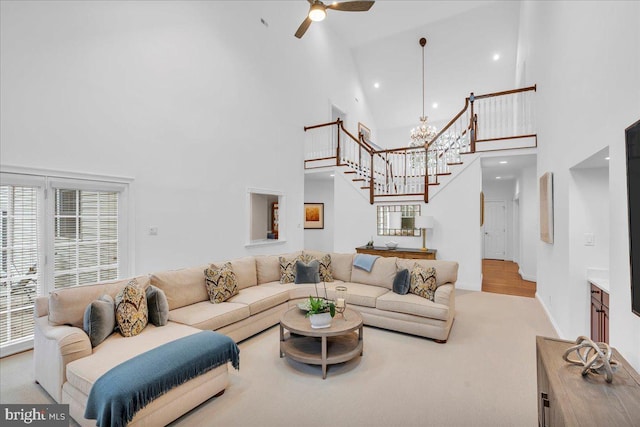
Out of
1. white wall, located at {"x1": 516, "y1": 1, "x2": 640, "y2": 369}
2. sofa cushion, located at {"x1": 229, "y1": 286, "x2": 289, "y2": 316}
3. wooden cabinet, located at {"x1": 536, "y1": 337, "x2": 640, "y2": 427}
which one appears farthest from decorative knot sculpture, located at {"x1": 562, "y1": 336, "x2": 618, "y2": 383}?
sofa cushion, located at {"x1": 229, "y1": 286, "x2": 289, "y2": 316}

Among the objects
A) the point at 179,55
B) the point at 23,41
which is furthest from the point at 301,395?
the point at 179,55

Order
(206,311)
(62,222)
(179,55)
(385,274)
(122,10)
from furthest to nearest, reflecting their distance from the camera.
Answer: (179,55), (385,274), (122,10), (62,222), (206,311)

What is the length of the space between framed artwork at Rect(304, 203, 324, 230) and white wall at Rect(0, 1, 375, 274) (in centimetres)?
173

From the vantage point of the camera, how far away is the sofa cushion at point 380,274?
445 cm

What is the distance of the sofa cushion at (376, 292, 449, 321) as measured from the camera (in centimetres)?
352

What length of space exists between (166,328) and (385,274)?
9.50 feet

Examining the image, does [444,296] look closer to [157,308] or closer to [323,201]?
[157,308]

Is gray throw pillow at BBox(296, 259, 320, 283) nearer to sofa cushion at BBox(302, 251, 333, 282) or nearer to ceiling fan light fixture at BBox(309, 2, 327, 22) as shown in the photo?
sofa cushion at BBox(302, 251, 333, 282)

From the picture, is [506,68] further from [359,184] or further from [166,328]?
[166,328]

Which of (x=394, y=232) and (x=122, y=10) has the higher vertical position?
(x=122, y=10)

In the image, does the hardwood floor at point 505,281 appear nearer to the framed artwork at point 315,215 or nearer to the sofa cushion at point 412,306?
the sofa cushion at point 412,306

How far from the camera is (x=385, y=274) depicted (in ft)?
14.7

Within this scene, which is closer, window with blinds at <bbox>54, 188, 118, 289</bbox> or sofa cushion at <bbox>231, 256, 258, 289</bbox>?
window with blinds at <bbox>54, 188, 118, 289</bbox>

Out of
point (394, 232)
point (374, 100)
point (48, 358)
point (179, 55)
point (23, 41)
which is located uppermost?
point (374, 100)
